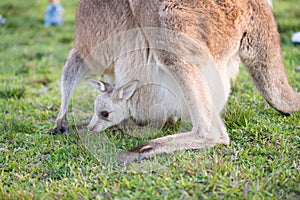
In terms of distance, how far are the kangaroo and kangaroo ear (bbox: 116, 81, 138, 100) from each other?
0.41ft

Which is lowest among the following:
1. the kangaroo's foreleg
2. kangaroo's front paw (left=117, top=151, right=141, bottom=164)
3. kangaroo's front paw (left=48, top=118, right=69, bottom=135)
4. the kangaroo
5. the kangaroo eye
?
kangaroo's front paw (left=48, top=118, right=69, bottom=135)

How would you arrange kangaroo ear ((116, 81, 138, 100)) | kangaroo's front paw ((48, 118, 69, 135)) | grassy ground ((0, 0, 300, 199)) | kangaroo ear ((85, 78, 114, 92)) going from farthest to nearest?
1. kangaroo's front paw ((48, 118, 69, 135))
2. kangaroo ear ((85, 78, 114, 92))
3. kangaroo ear ((116, 81, 138, 100))
4. grassy ground ((0, 0, 300, 199))

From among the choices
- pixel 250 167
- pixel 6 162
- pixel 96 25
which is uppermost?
pixel 96 25

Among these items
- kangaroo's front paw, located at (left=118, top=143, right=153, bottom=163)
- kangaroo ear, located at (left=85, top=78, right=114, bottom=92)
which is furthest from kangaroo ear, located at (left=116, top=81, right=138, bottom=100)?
kangaroo's front paw, located at (left=118, top=143, right=153, bottom=163)

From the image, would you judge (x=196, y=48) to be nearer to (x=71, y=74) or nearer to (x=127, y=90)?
(x=127, y=90)

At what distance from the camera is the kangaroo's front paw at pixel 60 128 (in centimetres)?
348

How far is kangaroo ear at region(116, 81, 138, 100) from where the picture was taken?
123 inches

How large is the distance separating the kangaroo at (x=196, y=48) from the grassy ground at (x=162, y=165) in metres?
0.15

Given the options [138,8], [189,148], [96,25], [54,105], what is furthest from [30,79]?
[189,148]

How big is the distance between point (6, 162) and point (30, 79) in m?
2.11

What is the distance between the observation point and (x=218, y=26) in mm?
2910

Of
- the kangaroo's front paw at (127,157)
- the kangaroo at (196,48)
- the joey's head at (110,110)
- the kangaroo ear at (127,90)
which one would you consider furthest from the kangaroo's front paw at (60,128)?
the kangaroo's front paw at (127,157)

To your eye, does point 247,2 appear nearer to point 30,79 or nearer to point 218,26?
point 218,26

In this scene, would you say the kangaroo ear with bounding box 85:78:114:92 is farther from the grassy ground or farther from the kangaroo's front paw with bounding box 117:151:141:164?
the kangaroo's front paw with bounding box 117:151:141:164
